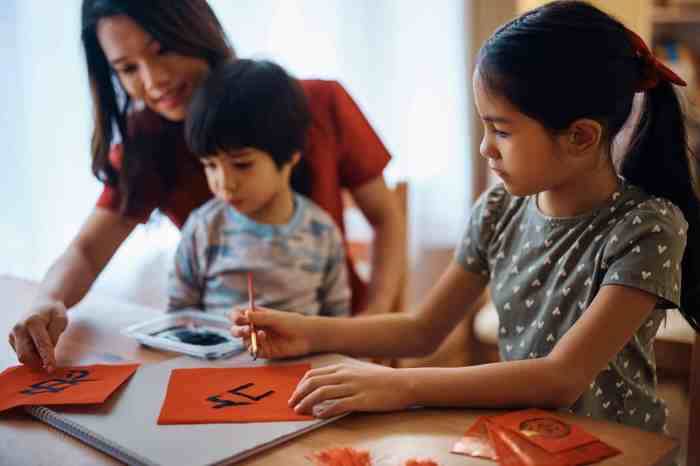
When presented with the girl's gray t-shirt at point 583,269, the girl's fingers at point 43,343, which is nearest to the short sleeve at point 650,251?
the girl's gray t-shirt at point 583,269

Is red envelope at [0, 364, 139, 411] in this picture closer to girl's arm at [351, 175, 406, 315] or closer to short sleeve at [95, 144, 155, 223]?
short sleeve at [95, 144, 155, 223]

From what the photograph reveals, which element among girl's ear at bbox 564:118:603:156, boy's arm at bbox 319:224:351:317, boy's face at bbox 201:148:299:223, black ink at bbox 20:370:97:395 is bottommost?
boy's arm at bbox 319:224:351:317

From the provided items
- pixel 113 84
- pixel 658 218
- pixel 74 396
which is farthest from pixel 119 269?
pixel 658 218

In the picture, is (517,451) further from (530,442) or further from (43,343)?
(43,343)

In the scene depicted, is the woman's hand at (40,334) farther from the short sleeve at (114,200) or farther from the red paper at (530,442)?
the red paper at (530,442)

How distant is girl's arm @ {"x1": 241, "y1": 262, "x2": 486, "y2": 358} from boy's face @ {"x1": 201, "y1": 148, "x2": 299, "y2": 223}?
374 millimetres

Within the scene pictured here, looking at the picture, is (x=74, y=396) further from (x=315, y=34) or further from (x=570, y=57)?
(x=315, y=34)

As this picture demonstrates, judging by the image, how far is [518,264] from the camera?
118 centimetres

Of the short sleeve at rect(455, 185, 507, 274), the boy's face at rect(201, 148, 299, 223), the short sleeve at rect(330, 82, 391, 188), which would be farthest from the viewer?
the short sleeve at rect(330, 82, 391, 188)

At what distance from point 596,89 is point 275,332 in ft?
1.76

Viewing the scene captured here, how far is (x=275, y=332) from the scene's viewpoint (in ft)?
3.60


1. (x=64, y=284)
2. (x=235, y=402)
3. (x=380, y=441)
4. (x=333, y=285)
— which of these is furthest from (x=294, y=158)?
(x=380, y=441)

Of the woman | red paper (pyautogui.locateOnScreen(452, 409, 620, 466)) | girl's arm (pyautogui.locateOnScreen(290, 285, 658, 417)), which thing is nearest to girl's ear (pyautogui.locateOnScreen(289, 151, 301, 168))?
the woman

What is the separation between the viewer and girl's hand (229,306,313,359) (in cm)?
108
